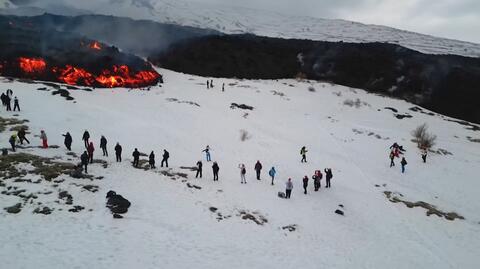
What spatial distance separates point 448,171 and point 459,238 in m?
15.6

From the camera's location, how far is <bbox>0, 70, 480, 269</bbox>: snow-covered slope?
15859 millimetres

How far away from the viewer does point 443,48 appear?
113000 mm

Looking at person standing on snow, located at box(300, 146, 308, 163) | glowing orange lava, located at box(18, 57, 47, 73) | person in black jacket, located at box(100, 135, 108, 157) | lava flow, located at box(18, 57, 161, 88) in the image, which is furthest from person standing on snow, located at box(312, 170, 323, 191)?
glowing orange lava, located at box(18, 57, 47, 73)

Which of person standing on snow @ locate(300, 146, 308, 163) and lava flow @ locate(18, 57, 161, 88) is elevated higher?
lava flow @ locate(18, 57, 161, 88)

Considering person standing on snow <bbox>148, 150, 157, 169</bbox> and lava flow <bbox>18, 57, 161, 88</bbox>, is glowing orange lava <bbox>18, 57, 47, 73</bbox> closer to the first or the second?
lava flow <bbox>18, 57, 161, 88</bbox>

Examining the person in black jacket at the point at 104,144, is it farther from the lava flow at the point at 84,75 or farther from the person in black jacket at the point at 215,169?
A: the lava flow at the point at 84,75

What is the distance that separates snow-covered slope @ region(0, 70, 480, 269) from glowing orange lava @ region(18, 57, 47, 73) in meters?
8.63

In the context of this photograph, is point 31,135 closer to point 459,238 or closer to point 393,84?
point 459,238

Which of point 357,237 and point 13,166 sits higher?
point 13,166

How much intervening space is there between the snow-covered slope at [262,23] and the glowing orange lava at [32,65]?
67.1m

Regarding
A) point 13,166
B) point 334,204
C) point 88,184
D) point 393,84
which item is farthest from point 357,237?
point 393,84

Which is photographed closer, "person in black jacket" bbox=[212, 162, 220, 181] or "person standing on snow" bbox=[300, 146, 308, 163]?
"person in black jacket" bbox=[212, 162, 220, 181]

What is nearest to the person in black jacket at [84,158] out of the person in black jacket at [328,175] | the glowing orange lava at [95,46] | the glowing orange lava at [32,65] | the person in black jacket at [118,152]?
the person in black jacket at [118,152]

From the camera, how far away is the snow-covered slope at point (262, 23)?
4560 inches
